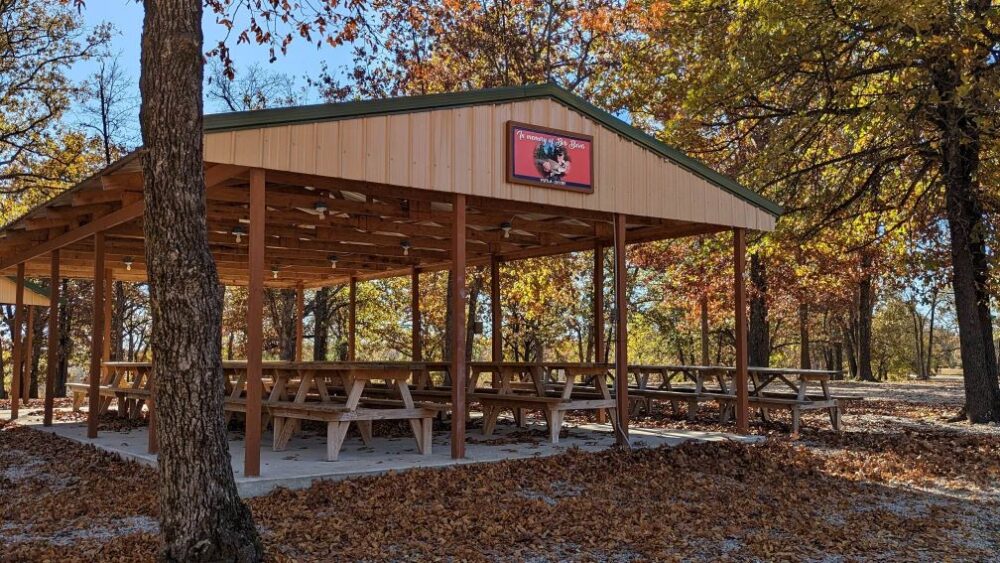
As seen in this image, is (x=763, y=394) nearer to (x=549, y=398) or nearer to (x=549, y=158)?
(x=549, y=398)

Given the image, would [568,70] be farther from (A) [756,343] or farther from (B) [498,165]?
(B) [498,165]

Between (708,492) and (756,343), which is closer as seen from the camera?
(708,492)

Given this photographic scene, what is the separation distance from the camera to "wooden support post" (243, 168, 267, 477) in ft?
20.9

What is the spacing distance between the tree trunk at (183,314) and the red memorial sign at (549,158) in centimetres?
427

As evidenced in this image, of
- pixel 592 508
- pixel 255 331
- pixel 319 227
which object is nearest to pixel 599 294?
Result: pixel 319 227

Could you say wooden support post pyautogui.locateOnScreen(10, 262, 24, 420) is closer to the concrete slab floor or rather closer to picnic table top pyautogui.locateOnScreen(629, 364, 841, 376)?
the concrete slab floor

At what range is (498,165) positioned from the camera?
26.4 ft

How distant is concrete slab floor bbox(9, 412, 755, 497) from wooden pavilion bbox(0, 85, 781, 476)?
0.30 metres

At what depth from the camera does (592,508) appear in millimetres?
6023

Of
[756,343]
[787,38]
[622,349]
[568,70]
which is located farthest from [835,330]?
[622,349]

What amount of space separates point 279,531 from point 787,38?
978 centimetres

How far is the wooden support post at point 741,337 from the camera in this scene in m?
9.65

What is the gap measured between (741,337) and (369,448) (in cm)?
460

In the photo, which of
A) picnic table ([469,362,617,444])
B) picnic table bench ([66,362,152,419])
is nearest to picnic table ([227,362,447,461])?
picnic table ([469,362,617,444])
